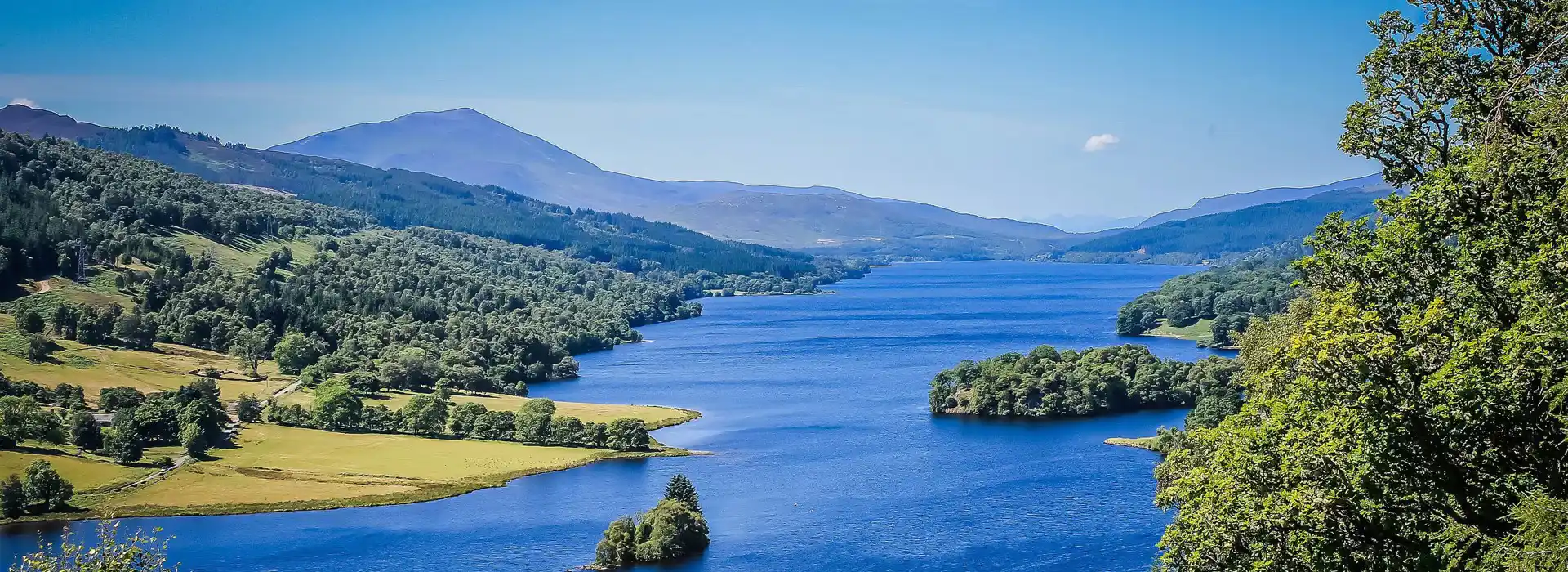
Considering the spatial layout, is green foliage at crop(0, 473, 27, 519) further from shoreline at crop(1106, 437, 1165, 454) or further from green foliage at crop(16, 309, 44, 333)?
shoreline at crop(1106, 437, 1165, 454)

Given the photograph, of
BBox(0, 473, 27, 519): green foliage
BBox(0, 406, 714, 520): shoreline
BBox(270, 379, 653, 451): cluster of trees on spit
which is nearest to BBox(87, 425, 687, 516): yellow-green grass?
BBox(0, 406, 714, 520): shoreline

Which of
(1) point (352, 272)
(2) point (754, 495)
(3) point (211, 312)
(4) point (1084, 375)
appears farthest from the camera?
(1) point (352, 272)

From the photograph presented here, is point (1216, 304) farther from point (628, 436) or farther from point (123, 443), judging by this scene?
point (123, 443)

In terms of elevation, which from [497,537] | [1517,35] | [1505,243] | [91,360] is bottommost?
[497,537]

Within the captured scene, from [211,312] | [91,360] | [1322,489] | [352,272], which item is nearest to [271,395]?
[91,360]

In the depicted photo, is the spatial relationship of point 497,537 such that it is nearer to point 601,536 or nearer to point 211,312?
point 601,536

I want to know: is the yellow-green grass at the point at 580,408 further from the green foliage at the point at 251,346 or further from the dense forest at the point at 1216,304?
the dense forest at the point at 1216,304
